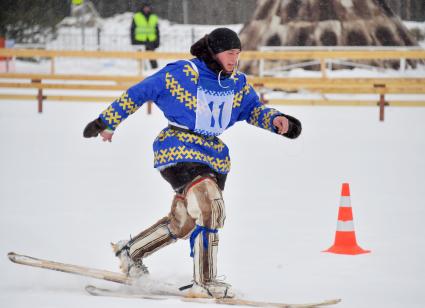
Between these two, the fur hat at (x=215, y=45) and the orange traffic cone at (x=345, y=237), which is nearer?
the fur hat at (x=215, y=45)

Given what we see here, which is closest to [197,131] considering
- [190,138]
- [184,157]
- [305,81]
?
[190,138]

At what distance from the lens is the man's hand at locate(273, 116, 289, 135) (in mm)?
4867

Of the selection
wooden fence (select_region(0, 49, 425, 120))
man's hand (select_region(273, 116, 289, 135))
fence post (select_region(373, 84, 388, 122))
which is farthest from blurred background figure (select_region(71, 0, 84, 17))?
man's hand (select_region(273, 116, 289, 135))

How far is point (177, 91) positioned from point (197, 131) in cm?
24

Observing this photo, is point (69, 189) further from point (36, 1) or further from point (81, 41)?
point (36, 1)

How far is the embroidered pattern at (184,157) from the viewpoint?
4707 millimetres

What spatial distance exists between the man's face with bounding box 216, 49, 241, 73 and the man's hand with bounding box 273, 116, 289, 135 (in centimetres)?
41

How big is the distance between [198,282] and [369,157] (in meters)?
7.09

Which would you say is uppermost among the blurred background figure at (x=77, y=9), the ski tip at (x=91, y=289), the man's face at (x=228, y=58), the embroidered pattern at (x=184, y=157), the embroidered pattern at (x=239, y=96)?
the blurred background figure at (x=77, y=9)

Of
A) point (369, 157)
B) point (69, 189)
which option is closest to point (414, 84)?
point (369, 157)

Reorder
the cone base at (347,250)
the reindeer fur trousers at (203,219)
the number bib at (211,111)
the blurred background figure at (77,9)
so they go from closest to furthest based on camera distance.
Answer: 1. the reindeer fur trousers at (203,219)
2. the number bib at (211,111)
3. the cone base at (347,250)
4. the blurred background figure at (77,9)

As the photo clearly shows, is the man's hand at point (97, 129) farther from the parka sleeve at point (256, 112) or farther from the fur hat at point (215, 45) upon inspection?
the parka sleeve at point (256, 112)

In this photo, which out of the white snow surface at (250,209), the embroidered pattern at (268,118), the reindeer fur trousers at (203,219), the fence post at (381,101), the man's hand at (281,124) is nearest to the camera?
the reindeer fur trousers at (203,219)

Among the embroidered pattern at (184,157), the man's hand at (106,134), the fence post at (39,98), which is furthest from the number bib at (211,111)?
the fence post at (39,98)
